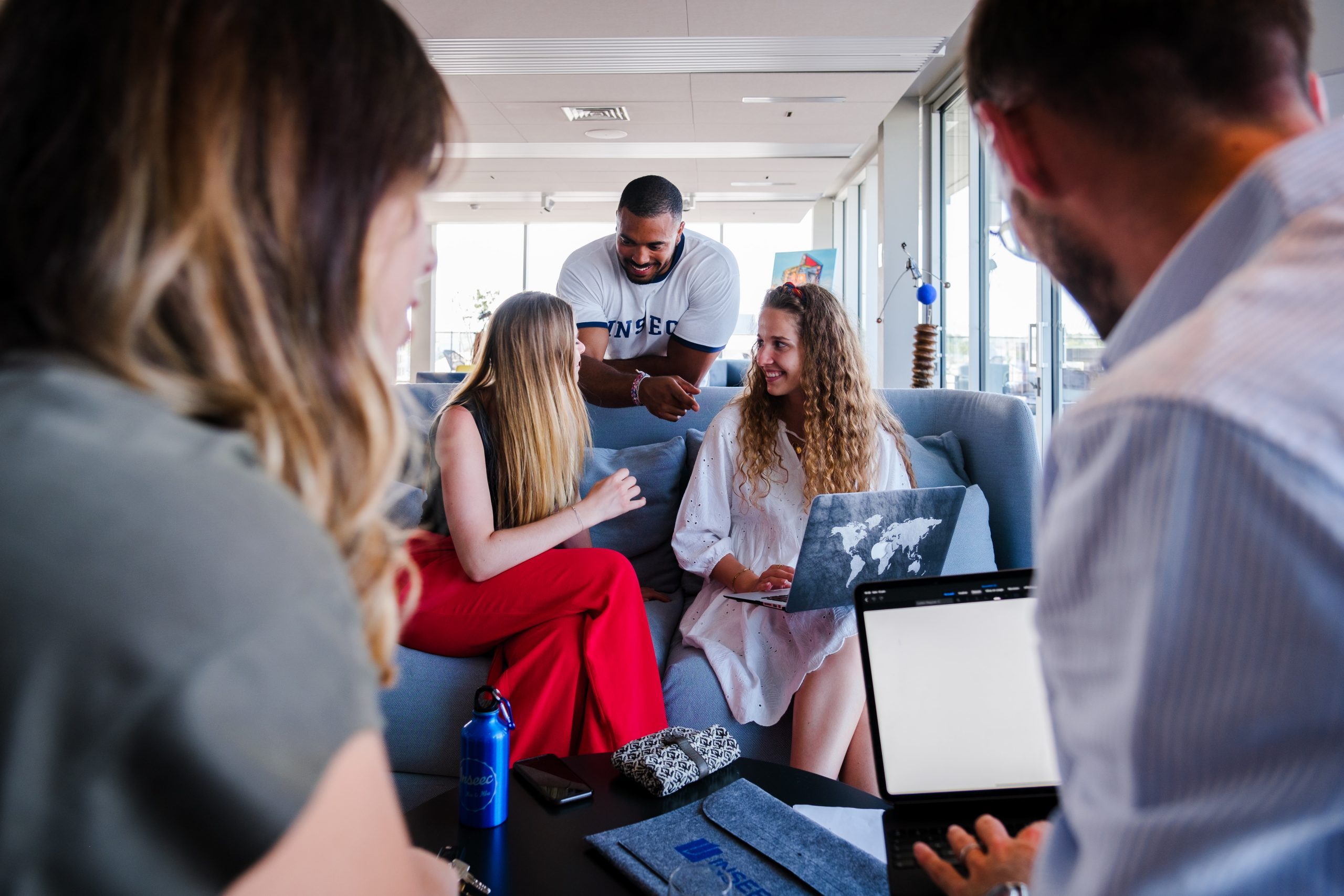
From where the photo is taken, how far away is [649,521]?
247 cm

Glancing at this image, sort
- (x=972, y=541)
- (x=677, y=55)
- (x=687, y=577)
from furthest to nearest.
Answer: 1. (x=677, y=55)
2. (x=687, y=577)
3. (x=972, y=541)

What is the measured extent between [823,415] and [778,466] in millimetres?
179

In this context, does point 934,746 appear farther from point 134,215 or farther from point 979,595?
point 134,215

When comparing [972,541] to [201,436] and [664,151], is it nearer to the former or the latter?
[201,436]

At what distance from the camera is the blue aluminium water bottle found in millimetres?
1153

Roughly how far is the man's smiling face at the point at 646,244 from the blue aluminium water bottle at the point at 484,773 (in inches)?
77.9

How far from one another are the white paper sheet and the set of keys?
416 millimetres

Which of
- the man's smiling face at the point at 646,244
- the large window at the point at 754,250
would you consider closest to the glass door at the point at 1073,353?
the man's smiling face at the point at 646,244

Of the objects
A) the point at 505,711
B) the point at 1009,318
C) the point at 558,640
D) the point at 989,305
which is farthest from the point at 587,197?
the point at 505,711

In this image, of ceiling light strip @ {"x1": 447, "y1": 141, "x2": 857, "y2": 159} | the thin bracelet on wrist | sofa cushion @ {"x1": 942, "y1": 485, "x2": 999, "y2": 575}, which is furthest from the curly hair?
ceiling light strip @ {"x1": 447, "y1": 141, "x2": 857, "y2": 159}

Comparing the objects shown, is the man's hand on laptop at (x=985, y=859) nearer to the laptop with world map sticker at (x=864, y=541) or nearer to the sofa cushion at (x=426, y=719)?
the laptop with world map sticker at (x=864, y=541)

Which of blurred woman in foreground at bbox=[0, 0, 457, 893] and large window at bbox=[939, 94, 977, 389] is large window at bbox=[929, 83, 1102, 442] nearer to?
large window at bbox=[939, 94, 977, 389]

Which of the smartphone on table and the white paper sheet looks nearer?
the white paper sheet

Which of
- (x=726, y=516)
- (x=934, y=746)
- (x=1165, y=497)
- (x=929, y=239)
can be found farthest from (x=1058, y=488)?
(x=929, y=239)
